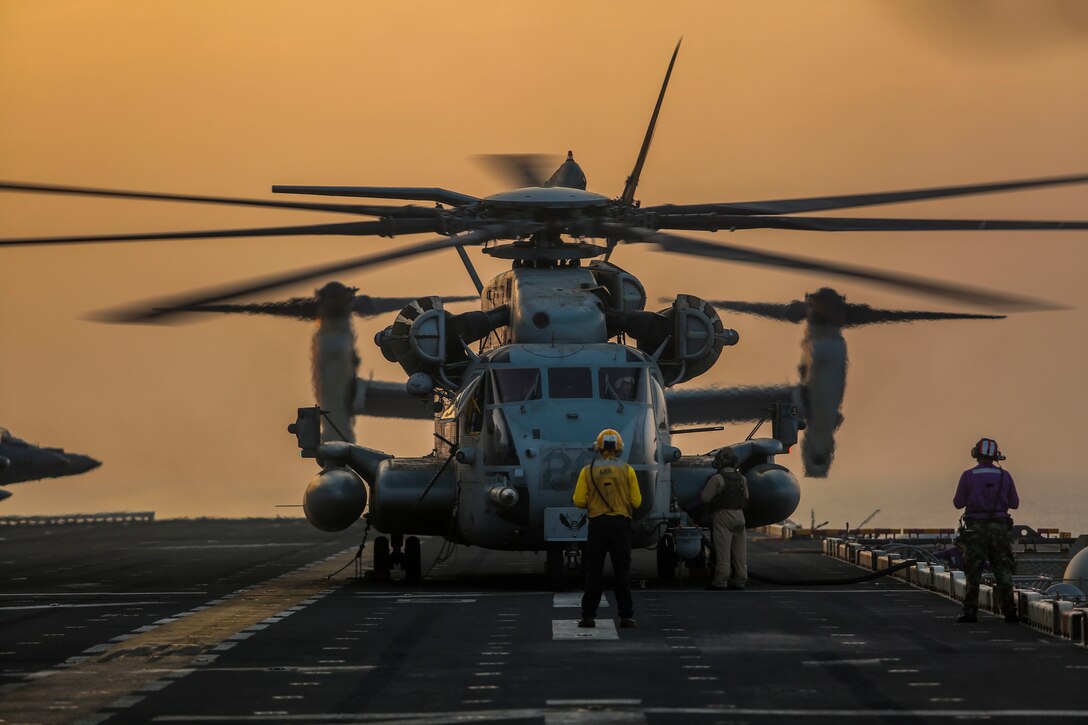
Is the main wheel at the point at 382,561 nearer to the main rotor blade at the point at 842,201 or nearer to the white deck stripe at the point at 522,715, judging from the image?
the main rotor blade at the point at 842,201

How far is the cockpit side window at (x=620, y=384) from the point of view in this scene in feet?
90.3

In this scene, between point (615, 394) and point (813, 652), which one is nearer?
point (813, 652)

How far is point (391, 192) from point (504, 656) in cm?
1243

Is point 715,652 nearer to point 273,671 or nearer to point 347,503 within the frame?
point 273,671

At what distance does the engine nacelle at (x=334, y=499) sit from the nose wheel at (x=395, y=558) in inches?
25.6

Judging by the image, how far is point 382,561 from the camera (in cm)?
3095

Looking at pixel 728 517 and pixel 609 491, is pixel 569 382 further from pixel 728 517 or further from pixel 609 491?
pixel 609 491

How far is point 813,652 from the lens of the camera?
17.4 meters

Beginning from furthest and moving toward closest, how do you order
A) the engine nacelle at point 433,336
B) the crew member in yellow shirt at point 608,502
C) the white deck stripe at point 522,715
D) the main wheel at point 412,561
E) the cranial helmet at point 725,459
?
the main wheel at point 412,561 → the engine nacelle at point 433,336 → the cranial helmet at point 725,459 → the crew member in yellow shirt at point 608,502 → the white deck stripe at point 522,715

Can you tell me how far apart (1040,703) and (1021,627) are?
6.70 meters

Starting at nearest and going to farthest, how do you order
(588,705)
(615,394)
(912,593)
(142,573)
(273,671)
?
(588,705)
(273,671)
(912,593)
(615,394)
(142,573)

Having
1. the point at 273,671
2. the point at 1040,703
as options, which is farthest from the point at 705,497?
the point at 1040,703

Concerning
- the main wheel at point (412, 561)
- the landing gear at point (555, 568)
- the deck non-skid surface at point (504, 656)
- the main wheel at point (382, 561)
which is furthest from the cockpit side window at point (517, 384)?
the main wheel at point (382, 561)

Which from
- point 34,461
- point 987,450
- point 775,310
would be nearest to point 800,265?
point 987,450
